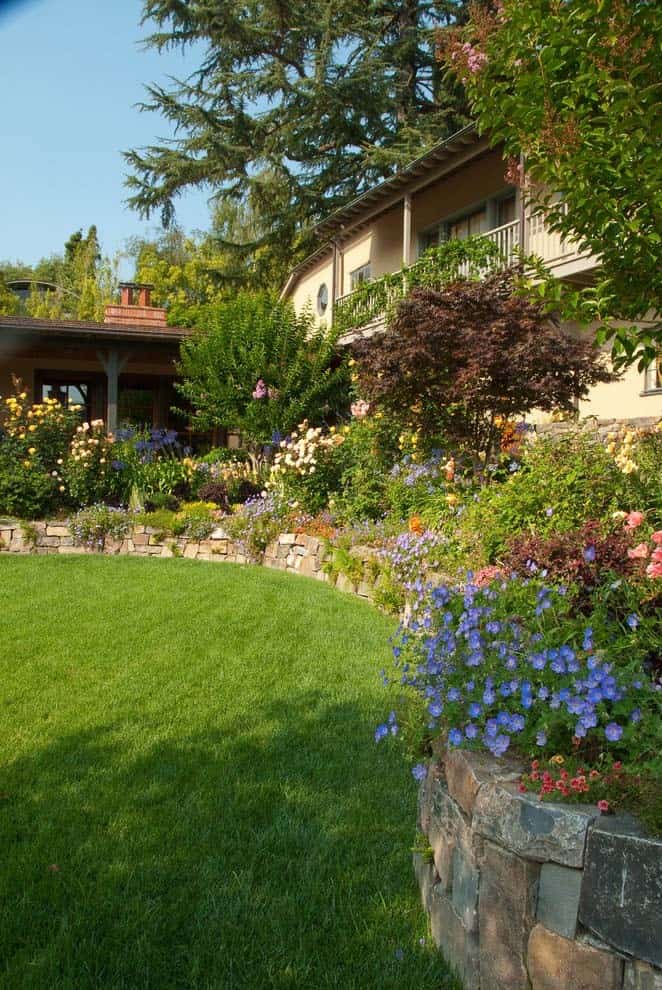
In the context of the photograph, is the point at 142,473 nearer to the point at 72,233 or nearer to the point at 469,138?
the point at 469,138

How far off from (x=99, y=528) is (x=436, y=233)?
986 cm

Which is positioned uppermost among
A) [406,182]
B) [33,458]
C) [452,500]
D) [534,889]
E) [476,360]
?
[406,182]

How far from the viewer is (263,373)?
45.6 feet

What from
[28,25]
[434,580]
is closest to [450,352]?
[434,580]

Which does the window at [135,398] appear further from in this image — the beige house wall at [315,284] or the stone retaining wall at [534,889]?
the stone retaining wall at [534,889]

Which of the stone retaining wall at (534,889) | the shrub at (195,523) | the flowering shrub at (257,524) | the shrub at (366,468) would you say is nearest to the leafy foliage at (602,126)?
the stone retaining wall at (534,889)

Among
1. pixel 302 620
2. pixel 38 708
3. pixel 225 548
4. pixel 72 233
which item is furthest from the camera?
pixel 72 233

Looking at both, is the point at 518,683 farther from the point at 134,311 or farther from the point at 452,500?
the point at 134,311

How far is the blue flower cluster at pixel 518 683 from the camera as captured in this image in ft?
7.83

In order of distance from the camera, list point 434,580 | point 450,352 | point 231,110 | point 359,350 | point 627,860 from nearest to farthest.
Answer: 1. point 627,860
2. point 434,580
3. point 450,352
4. point 359,350
5. point 231,110

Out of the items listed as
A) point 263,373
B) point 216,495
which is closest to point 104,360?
point 263,373

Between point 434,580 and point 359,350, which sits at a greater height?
point 359,350

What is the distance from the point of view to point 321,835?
3146mm

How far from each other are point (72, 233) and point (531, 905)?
51363 millimetres
